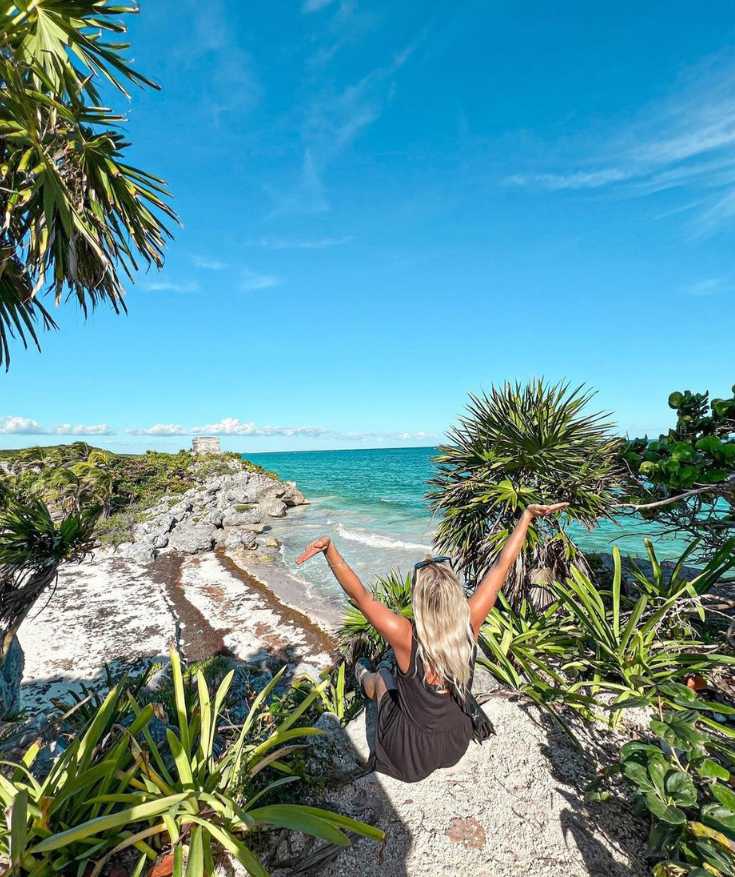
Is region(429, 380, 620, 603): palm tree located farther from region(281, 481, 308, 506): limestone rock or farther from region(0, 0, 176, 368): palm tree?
region(281, 481, 308, 506): limestone rock

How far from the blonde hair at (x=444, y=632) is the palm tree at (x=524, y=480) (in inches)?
120

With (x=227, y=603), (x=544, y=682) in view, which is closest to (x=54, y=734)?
(x=544, y=682)

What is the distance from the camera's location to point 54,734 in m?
3.26

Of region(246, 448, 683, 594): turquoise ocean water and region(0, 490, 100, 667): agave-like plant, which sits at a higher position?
region(0, 490, 100, 667): agave-like plant

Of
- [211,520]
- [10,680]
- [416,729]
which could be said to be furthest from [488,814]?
[211,520]

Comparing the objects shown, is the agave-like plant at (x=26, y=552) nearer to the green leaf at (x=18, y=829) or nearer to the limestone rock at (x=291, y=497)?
the green leaf at (x=18, y=829)

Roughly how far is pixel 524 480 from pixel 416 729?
3.83 meters

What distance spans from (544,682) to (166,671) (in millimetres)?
6885

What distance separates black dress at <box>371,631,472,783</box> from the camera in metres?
2.46

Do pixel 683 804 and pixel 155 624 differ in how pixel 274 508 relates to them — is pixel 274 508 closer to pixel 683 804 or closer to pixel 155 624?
pixel 155 624

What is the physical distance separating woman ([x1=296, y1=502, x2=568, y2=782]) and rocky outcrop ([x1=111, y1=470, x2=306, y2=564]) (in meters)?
15.6

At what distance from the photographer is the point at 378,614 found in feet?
7.71

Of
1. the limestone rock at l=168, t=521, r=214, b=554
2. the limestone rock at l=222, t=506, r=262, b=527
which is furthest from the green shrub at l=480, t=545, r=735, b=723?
the limestone rock at l=222, t=506, r=262, b=527

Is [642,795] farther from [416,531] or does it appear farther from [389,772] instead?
[416,531]
